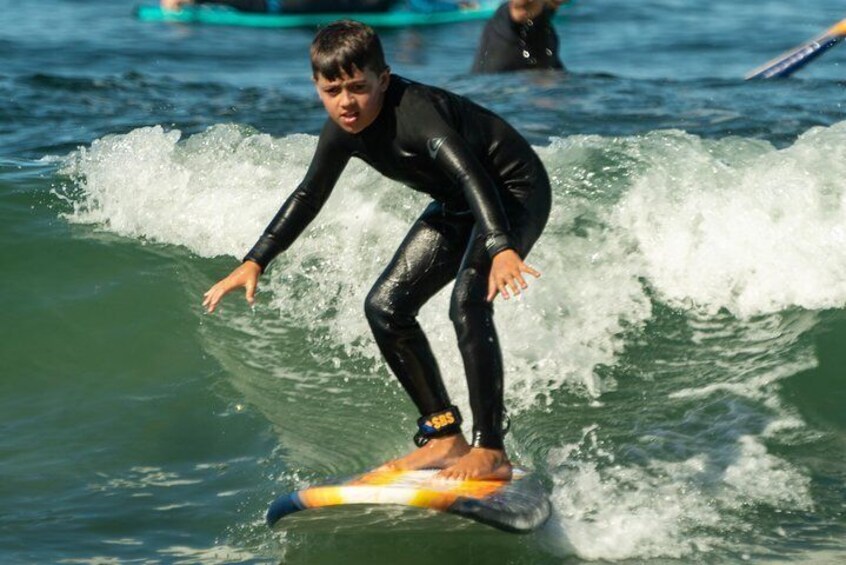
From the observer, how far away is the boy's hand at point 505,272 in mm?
4547

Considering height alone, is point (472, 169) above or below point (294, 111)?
above

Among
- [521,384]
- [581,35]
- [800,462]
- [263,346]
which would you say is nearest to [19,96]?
[263,346]

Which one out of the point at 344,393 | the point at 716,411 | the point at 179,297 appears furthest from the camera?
the point at 179,297

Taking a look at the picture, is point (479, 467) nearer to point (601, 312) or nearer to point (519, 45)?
point (601, 312)

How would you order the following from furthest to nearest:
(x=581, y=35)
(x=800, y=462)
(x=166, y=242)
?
(x=581, y=35), (x=166, y=242), (x=800, y=462)

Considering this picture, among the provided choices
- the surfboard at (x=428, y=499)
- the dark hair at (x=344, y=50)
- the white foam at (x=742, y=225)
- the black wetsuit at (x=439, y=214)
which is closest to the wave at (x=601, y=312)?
the white foam at (x=742, y=225)

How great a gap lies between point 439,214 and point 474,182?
55 centimetres

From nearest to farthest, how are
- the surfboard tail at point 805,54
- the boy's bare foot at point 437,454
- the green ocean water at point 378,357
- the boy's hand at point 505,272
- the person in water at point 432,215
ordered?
the boy's hand at point 505,272 → the person in water at point 432,215 → the boy's bare foot at point 437,454 → the green ocean water at point 378,357 → the surfboard tail at point 805,54

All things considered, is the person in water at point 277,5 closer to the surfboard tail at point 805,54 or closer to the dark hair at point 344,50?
the surfboard tail at point 805,54

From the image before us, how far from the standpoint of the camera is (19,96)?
513 inches

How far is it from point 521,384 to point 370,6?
15.6 metres

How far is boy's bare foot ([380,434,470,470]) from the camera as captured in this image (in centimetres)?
510

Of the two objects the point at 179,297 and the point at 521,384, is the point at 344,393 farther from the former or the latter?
the point at 179,297

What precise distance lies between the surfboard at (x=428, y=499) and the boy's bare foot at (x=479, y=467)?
2cm
